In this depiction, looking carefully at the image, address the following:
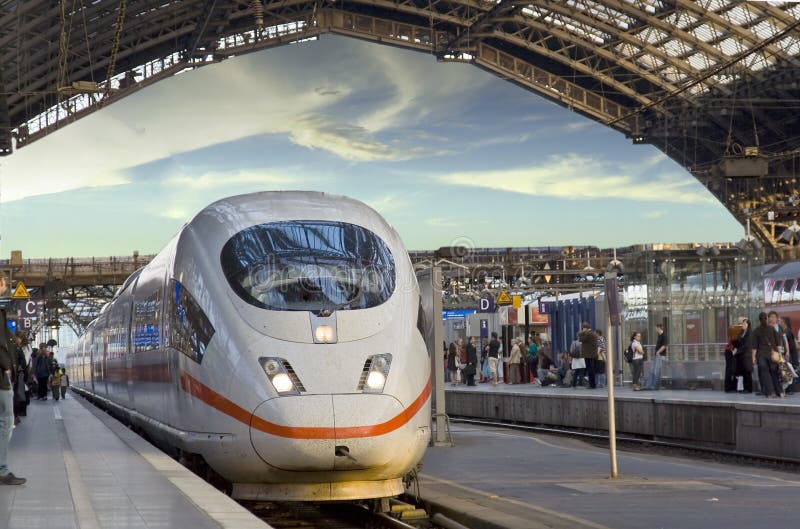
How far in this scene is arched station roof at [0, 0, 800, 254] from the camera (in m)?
53.1

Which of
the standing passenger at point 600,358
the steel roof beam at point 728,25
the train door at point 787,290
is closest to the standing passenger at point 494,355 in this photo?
the standing passenger at point 600,358

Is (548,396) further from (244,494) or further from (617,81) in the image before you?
(617,81)

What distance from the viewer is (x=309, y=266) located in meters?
13.0

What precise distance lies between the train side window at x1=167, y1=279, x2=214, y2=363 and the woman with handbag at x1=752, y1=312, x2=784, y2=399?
45.5ft

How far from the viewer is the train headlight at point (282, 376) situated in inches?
464

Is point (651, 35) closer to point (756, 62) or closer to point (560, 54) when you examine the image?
point (560, 54)

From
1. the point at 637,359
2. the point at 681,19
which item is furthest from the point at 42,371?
the point at 681,19

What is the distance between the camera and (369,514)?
13.7 m

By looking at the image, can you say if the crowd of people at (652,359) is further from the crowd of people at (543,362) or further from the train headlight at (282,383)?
the train headlight at (282,383)

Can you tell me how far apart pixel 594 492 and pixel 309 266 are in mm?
4252

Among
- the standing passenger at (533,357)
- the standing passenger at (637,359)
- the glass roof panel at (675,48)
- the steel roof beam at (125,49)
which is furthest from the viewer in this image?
the glass roof panel at (675,48)

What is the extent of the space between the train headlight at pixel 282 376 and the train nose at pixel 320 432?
11 cm

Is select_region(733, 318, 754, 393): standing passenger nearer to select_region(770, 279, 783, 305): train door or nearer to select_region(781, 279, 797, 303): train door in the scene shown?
select_region(781, 279, 797, 303): train door

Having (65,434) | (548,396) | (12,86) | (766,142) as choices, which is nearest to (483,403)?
(548,396)
